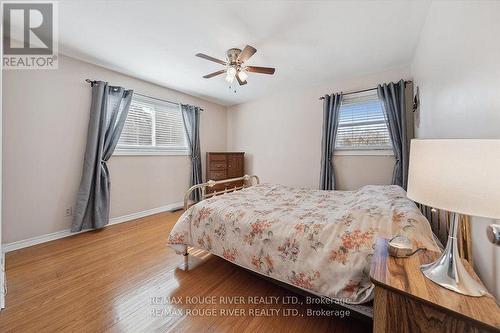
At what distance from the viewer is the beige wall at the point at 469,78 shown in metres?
0.82

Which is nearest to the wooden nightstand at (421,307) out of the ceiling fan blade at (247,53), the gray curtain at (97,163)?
the ceiling fan blade at (247,53)

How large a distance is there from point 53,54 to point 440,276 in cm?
410

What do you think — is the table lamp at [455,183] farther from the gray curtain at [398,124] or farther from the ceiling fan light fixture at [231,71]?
the gray curtain at [398,124]

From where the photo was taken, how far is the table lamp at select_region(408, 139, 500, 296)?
21.1 inches

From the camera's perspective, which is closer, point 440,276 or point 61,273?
point 440,276

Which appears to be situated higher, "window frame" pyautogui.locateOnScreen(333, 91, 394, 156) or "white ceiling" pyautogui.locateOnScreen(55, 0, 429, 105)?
"white ceiling" pyautogui.locateOnScreen(55, 0, 429, 105)

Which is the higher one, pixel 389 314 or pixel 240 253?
pixel 389 314

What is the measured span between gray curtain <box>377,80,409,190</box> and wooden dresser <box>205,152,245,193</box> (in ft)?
9.40

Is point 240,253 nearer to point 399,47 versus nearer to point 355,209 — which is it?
point 355,209

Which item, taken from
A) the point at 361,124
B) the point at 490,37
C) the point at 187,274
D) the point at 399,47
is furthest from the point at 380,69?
the point at 187,274

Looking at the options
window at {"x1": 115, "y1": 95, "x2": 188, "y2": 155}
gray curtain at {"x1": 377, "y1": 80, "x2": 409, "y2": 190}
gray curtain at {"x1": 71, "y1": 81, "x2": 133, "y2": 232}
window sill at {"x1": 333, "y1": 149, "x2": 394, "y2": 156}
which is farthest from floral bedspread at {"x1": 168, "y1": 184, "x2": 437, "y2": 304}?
window at {"x1": 115, "y1": 95, "x2": 188, "y2": 155}

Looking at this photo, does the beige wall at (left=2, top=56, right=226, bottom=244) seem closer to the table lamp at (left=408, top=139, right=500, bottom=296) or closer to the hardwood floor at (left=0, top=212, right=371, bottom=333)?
the hardwood floor at (left=0, top=212, right=371, bottom=333)

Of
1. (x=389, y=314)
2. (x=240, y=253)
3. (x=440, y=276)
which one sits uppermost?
(x=440, y=276)

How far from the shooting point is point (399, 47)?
7.83ft
